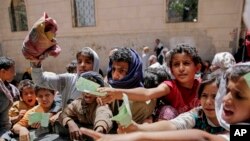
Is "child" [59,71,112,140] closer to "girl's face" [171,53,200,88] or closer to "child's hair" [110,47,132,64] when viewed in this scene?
"child's hair" [110,47,132,64]

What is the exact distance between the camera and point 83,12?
354 inches

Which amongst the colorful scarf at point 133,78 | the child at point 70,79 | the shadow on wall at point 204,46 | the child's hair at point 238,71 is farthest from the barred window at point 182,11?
the child's hair at point 238,71

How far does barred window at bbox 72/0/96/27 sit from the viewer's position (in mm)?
8899

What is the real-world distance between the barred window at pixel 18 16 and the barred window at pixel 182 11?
586 centimetres

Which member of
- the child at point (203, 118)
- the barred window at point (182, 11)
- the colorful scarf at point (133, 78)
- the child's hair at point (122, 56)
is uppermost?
the barred window at point (182, 11)

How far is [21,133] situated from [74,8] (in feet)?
26.3

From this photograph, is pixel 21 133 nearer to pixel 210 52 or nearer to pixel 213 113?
pixel 213 113

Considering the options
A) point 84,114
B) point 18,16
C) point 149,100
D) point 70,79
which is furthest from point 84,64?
point 18,16

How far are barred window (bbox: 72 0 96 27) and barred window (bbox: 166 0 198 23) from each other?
2.72 metres

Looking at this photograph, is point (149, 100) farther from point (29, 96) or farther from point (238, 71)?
point (29, 96)

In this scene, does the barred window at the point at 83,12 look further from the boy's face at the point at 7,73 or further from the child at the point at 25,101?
the child at the point at 25,101

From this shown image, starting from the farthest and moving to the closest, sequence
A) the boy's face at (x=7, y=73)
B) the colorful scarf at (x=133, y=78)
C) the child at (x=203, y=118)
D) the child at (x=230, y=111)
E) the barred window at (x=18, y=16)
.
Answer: the barred window at (x=18, y=16)
the boy's face at (x=7, y=73)
the colorful scarf at (x=133, y=78)
the child at (x=203, y=118)
the child at (x=230, y=111)

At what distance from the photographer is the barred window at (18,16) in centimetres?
1012


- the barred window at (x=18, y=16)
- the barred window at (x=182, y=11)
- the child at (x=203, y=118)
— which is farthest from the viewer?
the barred window at (x=18, y=16)
